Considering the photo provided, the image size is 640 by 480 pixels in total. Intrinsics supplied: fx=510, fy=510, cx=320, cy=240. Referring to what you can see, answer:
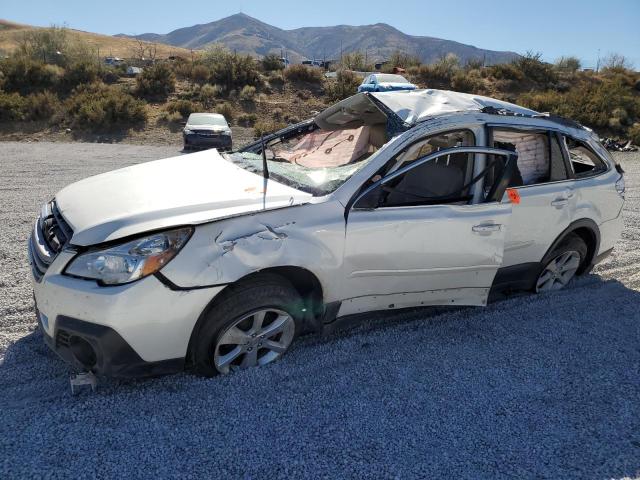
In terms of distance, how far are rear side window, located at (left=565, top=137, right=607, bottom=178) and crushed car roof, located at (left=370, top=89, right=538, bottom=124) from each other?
0.54 metres

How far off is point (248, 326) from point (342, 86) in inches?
911

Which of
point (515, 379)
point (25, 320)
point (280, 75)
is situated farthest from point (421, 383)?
point (280, 75)

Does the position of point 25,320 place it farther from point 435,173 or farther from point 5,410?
point 435,173

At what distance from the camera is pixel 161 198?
10.3ft

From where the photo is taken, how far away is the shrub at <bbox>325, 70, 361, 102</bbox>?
24456 millimetres

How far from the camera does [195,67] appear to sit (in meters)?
26.1

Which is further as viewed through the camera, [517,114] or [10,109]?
[10,109]

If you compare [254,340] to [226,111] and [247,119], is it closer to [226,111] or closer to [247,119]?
[247,119]

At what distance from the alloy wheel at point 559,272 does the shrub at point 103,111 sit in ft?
56.5

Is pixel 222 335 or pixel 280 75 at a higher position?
pixel 280 75

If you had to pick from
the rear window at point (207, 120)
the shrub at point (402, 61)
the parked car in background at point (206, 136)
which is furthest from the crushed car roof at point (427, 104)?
the shrub at point (402, 61)

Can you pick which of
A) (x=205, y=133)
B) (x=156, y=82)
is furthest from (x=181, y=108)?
(x=205, y=133)

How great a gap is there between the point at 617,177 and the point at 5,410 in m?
5.14

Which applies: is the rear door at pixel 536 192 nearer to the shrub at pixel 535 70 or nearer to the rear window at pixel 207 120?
the rear window at pixel 207 120
